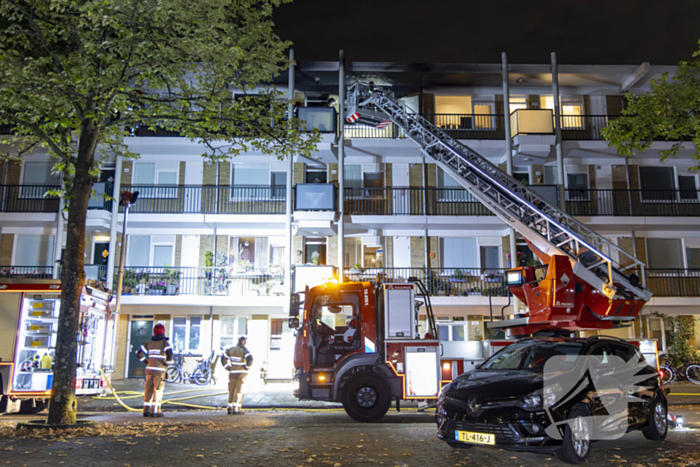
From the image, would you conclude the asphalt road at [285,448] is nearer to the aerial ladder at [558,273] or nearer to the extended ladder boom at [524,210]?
the aerial ladder at [558,273]

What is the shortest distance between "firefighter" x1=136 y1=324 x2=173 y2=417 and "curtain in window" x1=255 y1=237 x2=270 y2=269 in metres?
11.3

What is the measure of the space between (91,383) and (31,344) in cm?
157

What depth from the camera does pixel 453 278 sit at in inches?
889

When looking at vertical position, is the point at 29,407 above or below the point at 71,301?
below

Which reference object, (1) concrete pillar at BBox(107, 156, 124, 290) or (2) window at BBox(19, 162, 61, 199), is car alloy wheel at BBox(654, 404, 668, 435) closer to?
(1) concrete pillar at BBox(107, 156, 124, 290)

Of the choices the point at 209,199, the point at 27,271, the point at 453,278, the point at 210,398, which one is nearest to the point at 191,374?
the point at 210,398

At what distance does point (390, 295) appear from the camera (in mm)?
11414

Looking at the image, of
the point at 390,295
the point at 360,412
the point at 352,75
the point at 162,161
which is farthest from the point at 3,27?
the point at 352,75

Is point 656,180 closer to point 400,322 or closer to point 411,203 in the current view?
point 411,203

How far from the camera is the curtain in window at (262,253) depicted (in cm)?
2302

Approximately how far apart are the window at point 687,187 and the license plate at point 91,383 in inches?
901

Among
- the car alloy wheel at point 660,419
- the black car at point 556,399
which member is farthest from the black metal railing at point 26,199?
the car alloy wheel at point 660,419

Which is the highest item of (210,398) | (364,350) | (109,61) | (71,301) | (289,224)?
(109,61)

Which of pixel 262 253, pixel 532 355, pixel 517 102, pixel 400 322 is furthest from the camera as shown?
pixel 517 102
